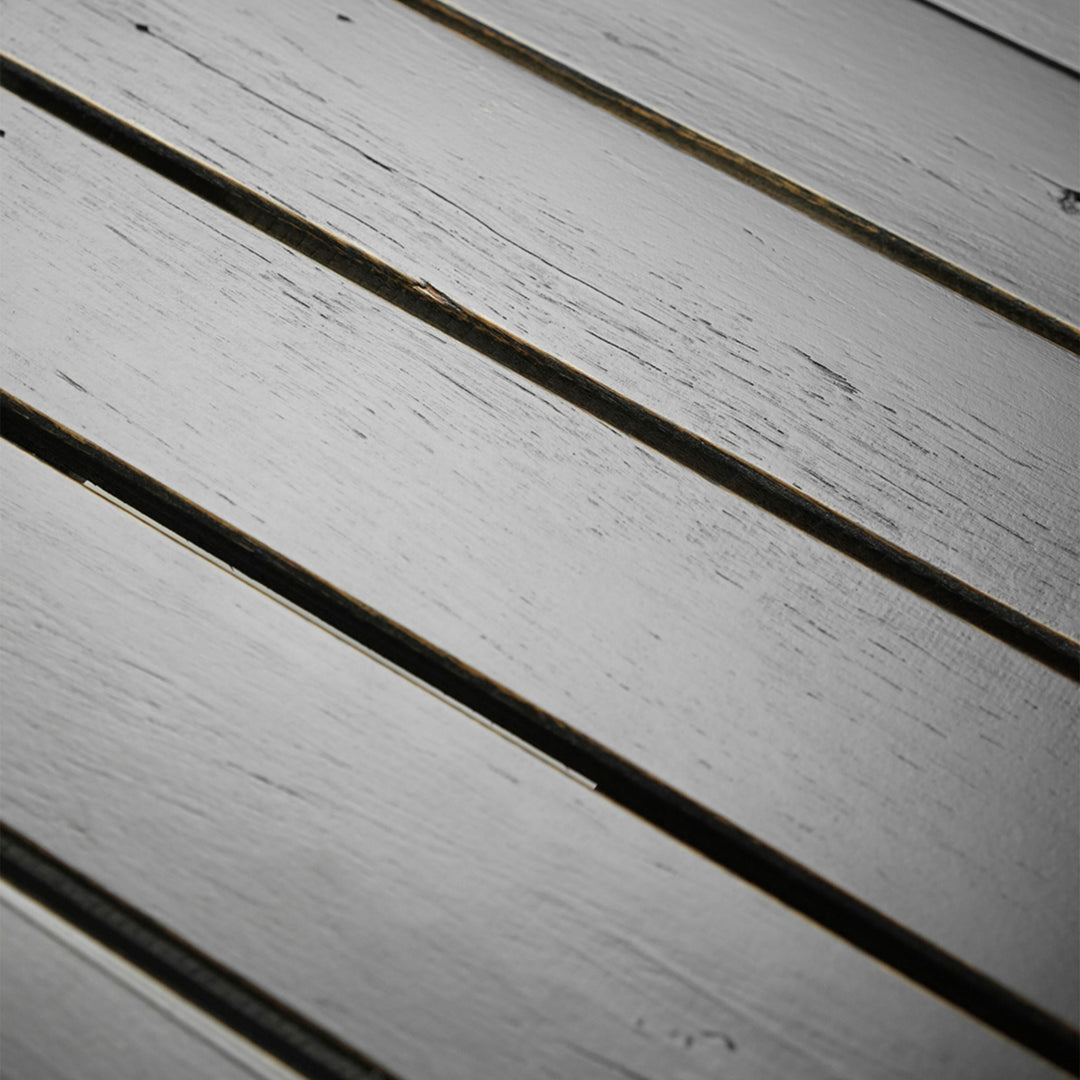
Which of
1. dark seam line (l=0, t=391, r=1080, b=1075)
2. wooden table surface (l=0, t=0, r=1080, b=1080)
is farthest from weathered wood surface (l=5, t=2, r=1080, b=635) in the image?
dark seam line (l=0, t=391, r=1080, b=1075)

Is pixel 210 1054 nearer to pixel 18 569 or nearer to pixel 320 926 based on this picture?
pixel 320 926

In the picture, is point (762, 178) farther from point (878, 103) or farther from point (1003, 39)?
point (1003, 39)

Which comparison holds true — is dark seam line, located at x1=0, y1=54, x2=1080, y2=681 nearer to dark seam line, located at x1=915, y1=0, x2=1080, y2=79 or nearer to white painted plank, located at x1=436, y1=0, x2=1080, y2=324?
white painted plank, located at x1=436, y1=0, x2=1080, y2=324

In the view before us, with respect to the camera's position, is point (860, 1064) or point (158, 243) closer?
point (860, 1064)

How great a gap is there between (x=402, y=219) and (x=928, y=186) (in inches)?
16.5

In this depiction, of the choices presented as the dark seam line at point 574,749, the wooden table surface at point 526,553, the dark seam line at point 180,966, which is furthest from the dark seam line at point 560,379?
the dark seam line at point 180,966

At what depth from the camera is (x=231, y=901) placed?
1.43ft

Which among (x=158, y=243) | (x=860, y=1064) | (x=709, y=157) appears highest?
(x=709, y=157)

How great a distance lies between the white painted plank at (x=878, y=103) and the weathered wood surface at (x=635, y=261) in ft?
0.16

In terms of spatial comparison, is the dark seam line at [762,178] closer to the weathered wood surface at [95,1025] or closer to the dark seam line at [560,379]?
the dark seam line at [560,379]

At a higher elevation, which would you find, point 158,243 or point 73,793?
point 158,243

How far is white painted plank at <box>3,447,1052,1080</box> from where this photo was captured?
1.40 ft

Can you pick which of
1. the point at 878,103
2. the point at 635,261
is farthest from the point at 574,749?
the point at 878,103

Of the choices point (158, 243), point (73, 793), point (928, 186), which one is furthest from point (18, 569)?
point (928, 186)
